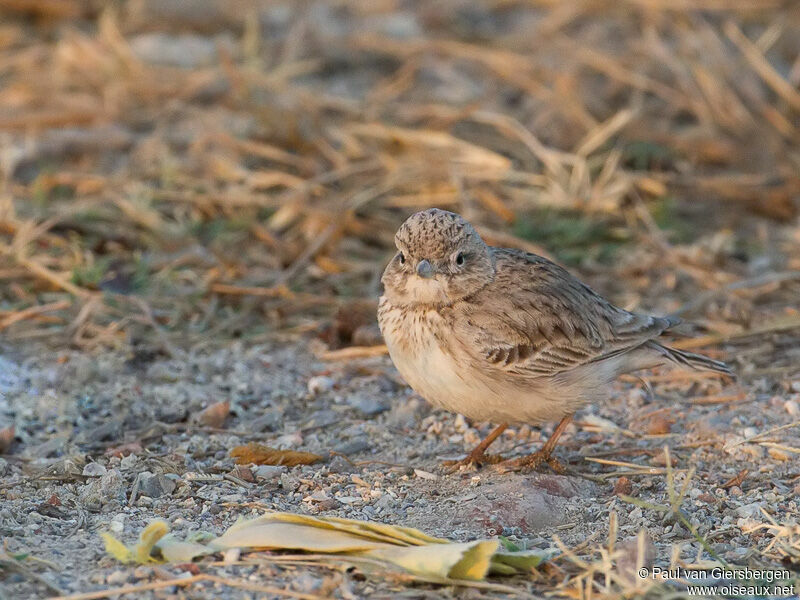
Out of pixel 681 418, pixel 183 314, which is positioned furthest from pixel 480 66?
pixel 681 418

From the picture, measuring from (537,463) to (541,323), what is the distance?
0.54 metres

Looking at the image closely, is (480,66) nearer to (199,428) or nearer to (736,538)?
(199,428)

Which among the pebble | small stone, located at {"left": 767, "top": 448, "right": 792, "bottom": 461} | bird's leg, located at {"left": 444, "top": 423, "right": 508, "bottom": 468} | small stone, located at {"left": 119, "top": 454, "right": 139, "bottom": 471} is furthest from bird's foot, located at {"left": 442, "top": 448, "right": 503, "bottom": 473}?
the pebble

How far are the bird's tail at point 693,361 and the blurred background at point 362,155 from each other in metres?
0.77

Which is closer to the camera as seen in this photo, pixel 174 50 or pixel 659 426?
pixel 659 426

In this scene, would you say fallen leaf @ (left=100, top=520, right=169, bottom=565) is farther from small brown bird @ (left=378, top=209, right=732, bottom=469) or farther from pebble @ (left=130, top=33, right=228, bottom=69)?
pebble @ (left=130, top=33, right=228, bottom=69)

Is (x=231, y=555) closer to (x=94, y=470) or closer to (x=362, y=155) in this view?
(x=94, y=470)

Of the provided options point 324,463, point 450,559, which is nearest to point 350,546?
point 450,559

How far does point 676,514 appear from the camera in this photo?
150 inches

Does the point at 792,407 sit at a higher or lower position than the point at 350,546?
higher

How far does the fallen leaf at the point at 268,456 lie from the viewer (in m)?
4.29

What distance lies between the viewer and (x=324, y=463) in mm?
4355

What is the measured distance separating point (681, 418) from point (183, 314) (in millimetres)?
2595

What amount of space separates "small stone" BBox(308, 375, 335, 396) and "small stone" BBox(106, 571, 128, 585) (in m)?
1.96
